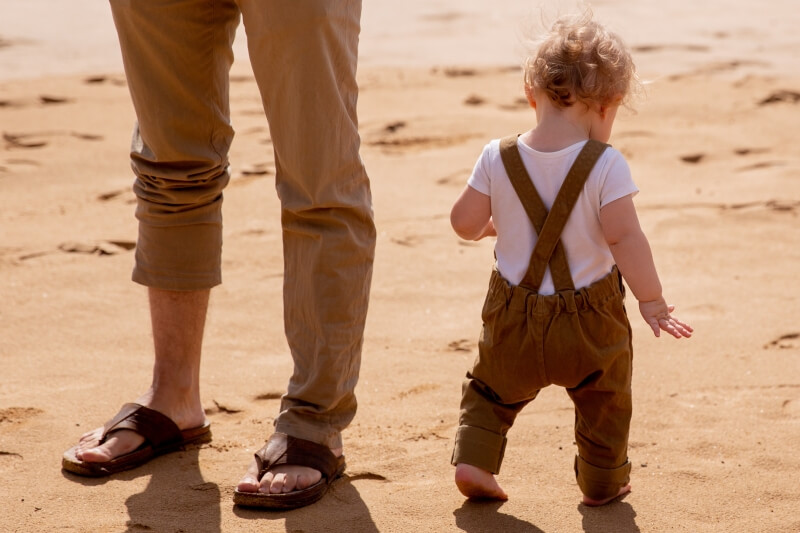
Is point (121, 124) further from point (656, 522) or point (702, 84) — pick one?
point (656, 522)

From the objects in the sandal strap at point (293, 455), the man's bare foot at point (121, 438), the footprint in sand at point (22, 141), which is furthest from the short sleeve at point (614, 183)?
the footprint in sand at point (22, 141)

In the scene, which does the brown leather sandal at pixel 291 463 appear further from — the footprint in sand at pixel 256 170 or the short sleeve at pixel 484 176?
the footprint in sand at pixel 256 170

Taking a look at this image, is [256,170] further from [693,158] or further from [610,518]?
[610,518]

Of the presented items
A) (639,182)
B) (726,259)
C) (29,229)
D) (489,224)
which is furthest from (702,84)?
(489,224)

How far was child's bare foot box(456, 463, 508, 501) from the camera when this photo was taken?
2236 mm

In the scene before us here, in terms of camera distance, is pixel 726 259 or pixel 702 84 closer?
pixel 726 259

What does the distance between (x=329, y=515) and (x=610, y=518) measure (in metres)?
0.57

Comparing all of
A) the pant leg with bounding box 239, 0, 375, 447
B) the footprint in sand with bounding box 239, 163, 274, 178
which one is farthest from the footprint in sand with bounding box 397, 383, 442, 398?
the footprint in sand with bounding box 239, 163, 274, 178

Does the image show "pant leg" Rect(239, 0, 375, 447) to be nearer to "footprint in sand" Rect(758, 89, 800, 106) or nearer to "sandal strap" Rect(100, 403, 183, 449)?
"sandal strap" Rect(100, 403, 183, 449)

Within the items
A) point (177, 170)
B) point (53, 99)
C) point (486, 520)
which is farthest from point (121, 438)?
point (53, 99)

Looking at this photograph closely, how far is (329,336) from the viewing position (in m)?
2.31

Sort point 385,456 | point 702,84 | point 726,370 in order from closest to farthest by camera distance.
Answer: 1. point 385,456
2. point 726,370
3. point 702,84

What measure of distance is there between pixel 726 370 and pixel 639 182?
1673mm

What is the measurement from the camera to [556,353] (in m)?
2.18
